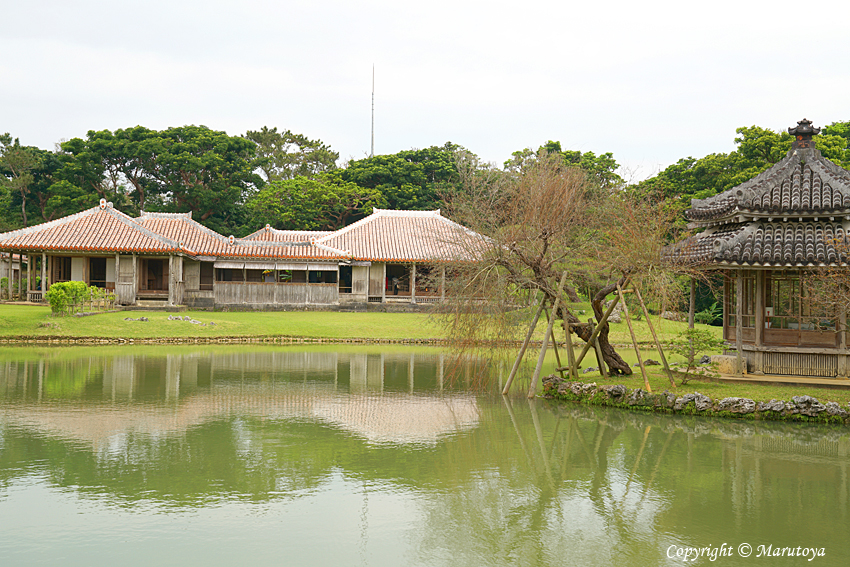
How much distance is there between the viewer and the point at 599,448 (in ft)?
32.0

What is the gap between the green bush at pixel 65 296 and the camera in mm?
22922

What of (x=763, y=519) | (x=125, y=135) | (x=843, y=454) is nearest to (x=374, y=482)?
(x=763, y=519)

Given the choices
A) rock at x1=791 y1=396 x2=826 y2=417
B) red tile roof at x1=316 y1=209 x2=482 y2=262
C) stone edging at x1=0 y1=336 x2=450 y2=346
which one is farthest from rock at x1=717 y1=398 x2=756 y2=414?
red tile roof at x1=316 y1=209 x2=482 y2=262

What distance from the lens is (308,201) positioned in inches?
1651

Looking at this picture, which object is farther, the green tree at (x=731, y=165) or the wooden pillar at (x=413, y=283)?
the wooden pillar at (x=413, y=283)

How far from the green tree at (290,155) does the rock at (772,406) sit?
152ft

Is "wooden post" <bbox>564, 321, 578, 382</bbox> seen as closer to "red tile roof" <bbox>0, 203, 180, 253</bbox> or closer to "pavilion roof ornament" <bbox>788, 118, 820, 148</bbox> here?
"pavilion roof ornament" <bbox>788, 118, 820, 148</bbox>

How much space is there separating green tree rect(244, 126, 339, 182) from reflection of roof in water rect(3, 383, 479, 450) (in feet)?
142

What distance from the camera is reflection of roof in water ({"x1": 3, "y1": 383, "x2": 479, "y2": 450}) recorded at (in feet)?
33.2

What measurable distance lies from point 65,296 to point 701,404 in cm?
2038

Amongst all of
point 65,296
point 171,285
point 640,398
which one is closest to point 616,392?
point 640,398

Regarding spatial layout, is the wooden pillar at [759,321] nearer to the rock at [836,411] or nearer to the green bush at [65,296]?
the rock at [836,411]

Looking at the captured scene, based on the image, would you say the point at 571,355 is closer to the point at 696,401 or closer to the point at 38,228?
the point at 696,401

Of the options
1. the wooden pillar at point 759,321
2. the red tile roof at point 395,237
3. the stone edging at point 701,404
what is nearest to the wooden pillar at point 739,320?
the wooden pillar at point 759,321
